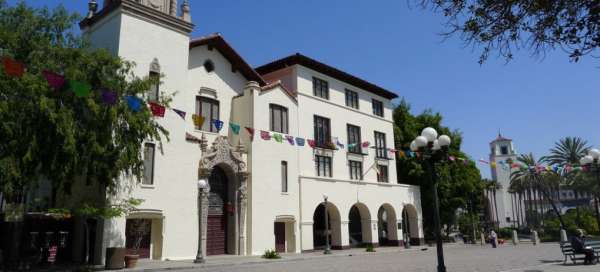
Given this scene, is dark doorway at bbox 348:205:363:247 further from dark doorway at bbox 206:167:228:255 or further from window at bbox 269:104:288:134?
dark doorway at bbox 206:167:228:255

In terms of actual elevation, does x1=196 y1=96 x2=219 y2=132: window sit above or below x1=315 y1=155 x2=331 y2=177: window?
above

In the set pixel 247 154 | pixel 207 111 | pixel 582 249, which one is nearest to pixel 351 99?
pixel 247 154

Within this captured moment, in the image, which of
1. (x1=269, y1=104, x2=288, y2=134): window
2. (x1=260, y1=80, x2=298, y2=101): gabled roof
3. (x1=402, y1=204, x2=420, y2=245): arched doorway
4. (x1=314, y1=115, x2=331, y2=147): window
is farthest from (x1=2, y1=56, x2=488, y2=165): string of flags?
(x1=402, y1=204, x2=420, y2=245): arched doorway

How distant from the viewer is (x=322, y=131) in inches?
1352

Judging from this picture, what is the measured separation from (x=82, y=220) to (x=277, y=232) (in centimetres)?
1219

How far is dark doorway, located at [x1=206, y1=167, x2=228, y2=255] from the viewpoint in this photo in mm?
26688

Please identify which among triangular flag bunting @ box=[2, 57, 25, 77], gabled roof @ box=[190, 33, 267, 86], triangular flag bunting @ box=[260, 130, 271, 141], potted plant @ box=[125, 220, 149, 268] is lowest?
potted plant @ box=[125, 220, 149, 268]

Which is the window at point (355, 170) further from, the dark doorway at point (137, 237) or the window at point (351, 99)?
the dark doorway at point (137, 237)

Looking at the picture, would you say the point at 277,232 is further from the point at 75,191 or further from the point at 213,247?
the point at 75,191

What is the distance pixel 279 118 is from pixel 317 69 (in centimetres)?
610

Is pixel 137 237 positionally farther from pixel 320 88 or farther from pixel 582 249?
pixel 582 249

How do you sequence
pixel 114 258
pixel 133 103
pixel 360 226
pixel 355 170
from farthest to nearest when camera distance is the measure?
1. pixel 360 226
2. pixel 355 170
3. pixel 114 258
4. pixel 133 103

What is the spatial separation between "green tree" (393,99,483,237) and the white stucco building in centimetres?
228

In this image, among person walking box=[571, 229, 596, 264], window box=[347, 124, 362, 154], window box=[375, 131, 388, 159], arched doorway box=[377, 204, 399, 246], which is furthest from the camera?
window box=[375, 131, 388, 159]
